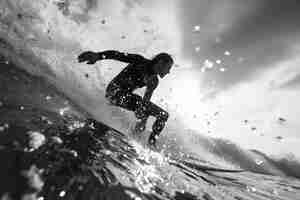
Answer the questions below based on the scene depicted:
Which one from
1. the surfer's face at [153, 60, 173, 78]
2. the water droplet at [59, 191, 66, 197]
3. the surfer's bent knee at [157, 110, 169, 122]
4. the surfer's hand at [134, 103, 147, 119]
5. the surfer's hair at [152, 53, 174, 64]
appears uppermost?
the surfer's hair at [152, 53, 174, 64]

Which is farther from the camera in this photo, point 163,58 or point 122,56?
point 163,58

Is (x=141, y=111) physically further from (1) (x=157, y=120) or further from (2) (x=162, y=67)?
(2) (x=162, y=67)

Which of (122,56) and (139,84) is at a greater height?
(122,56)

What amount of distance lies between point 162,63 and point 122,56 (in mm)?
1027

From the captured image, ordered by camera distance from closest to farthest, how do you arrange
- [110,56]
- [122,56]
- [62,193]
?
[62,193], [110,56], [122,56]

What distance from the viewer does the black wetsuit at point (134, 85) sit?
5.64m

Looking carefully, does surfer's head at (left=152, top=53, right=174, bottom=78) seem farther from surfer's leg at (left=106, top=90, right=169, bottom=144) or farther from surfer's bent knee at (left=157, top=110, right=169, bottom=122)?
surfer's bent knee at (left=157, top=110, right=169, bottom=122)

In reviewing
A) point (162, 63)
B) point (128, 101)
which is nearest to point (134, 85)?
point (128, 101)

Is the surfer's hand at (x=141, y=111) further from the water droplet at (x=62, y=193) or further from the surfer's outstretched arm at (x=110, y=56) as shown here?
the water droplet at (x=62, y=193)

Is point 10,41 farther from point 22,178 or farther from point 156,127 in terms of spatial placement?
point 22,178

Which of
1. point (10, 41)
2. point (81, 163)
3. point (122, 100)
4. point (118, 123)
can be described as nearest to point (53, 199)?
point (81, 163)

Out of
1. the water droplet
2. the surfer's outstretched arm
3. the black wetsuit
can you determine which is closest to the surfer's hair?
the black wetsuit

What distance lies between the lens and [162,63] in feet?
18.5

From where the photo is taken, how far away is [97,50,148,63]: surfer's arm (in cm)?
526
